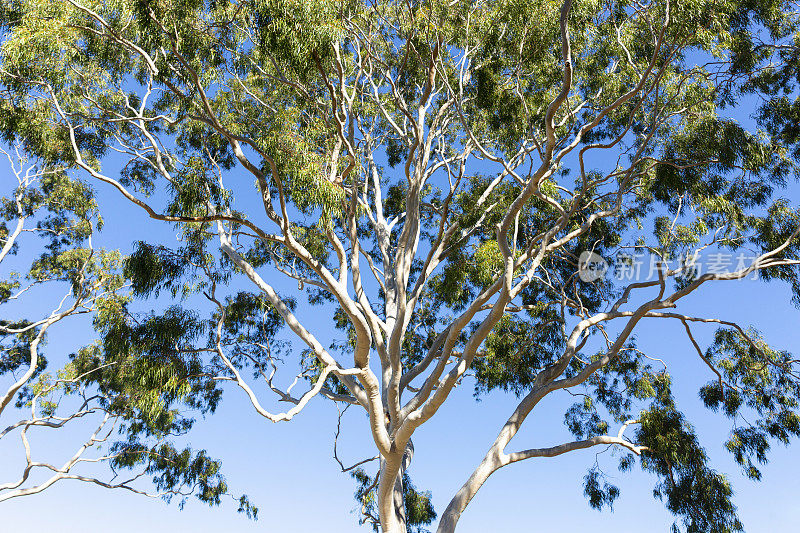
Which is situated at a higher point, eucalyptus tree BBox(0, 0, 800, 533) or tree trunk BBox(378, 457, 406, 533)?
eucalyptus tree BBox(0, 0, 800, 533)

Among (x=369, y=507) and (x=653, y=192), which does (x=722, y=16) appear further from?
(x=369, y=507)

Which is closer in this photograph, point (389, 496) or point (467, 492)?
point (467, 492)

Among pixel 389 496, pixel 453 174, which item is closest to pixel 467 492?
pixel 389 496

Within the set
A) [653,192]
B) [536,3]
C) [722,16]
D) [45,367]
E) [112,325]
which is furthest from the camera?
[45,367]

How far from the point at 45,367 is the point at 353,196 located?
8624 millimetres

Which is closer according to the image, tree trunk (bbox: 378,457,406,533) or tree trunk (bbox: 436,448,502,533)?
tree trunk (bbox: 436,448,502,533)

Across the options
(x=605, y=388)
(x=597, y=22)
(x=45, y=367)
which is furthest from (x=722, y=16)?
(x=45, y=367)

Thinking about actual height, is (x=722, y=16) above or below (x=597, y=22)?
below

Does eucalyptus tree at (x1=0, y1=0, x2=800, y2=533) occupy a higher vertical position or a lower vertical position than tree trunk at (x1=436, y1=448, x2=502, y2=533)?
higher

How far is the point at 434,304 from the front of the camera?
10.2 m

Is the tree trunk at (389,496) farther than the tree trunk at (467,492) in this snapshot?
Yes

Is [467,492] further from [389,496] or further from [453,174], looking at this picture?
[453,174]

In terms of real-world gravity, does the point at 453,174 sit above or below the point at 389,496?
above

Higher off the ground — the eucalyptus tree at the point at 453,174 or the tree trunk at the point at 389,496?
the eucalyptus tree at the point at 453,174
